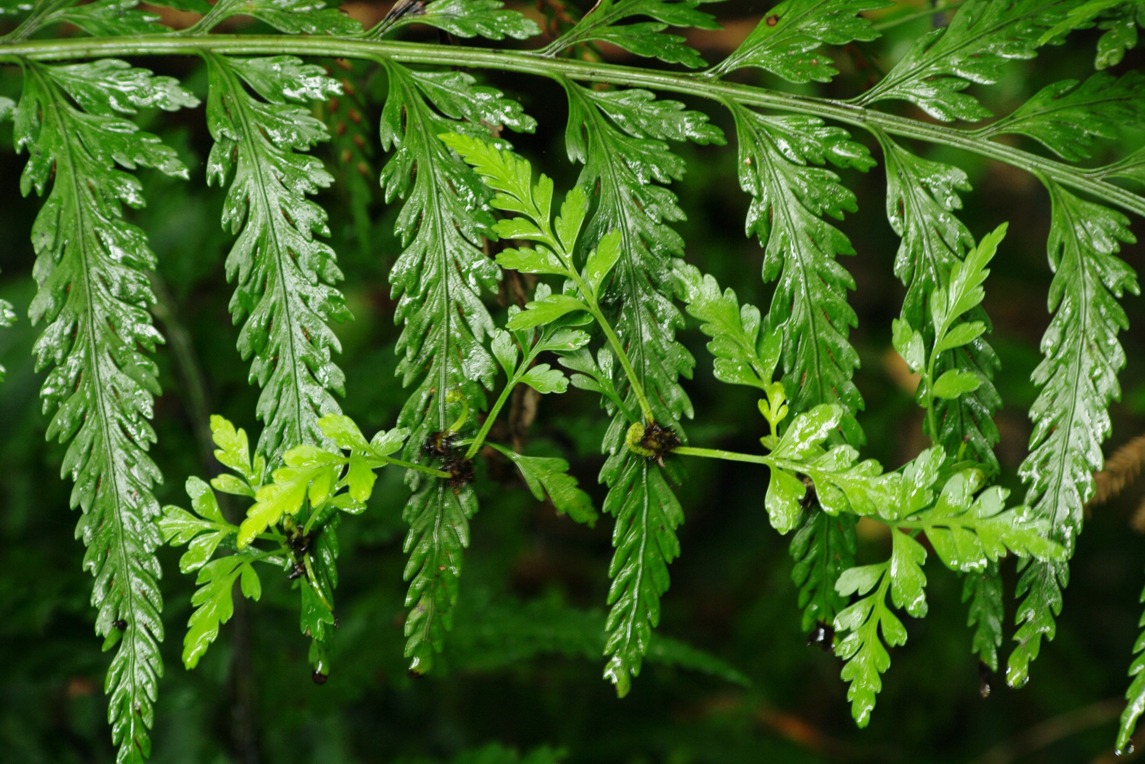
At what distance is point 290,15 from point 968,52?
109 cm

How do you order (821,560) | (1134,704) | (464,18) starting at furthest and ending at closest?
1. (464,18)
2. (821,560)
3. (1134,704)

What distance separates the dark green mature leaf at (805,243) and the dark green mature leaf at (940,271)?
3.5 inches

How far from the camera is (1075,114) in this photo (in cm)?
138

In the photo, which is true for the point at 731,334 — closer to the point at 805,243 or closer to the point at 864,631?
the point at 805,243

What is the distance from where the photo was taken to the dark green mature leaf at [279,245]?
4.21ft

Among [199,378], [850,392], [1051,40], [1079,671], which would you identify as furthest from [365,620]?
[1079,671]

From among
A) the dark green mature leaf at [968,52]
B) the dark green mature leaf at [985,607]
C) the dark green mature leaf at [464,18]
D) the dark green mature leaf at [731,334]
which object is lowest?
the dark green mature leaf at [985,607]

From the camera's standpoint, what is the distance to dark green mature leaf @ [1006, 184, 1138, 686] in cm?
126

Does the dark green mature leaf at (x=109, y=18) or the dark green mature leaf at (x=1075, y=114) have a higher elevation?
the dark green mature leaf at (x=109, y=18)

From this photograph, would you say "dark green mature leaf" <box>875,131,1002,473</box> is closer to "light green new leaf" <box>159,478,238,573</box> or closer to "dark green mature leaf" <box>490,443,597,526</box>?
"dark green mature leaf" <box>490,443,597,526</box>

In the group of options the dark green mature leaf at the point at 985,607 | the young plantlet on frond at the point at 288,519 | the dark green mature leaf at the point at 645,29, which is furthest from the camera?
the dark green mature leaf at the point at 645,29

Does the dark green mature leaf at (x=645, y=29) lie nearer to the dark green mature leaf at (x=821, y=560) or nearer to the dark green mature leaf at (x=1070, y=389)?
the dark green mature leaf at (x=1070, y=389)

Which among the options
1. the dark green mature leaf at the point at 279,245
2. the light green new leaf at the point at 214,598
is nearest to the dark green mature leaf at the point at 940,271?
the dark green mature leaf at the point at 279,245

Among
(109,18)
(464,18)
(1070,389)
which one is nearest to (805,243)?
(1070,389)
